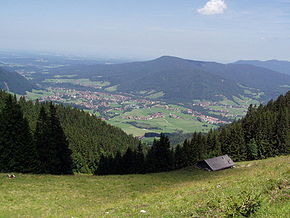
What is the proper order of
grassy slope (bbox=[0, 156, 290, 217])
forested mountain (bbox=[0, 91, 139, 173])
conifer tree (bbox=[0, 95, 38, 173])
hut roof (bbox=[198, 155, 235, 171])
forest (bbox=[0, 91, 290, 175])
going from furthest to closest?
hut roof (bbox=[198, 155, 235, 171]), forested mountain (bbox=[0, 91, 139, 173]), forest (bbox=[0, 91, 290, 175]), conifer tree (bbox=[0, 95, 38, 173]), grassy slope (bbox=[0, 156, 290, 217])

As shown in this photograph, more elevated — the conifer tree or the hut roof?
the conifer tree

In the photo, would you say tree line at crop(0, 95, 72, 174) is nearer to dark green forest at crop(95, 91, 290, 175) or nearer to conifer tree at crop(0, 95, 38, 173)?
conifer tree at crop(0, 95, 38, 173)

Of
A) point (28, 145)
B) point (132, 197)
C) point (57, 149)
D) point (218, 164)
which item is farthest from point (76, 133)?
point (132, 197)

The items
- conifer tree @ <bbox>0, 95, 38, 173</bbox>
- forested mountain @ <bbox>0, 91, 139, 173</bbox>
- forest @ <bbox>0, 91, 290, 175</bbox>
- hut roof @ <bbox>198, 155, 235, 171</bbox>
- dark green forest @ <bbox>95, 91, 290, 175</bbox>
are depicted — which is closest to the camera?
conifer tree @ <bbox>0, 95, 38, 173</bbox>

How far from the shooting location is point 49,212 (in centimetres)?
2183

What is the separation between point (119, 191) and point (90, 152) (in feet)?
177

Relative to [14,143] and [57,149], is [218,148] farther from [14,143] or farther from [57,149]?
[14,143]

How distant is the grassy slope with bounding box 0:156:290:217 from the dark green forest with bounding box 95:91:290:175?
3071cm

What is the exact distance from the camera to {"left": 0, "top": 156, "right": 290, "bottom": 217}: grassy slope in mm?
14648

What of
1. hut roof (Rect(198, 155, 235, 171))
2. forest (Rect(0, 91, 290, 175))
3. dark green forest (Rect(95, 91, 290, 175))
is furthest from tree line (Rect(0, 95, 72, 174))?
hut roof (Rect(198, 155, 235, 171))

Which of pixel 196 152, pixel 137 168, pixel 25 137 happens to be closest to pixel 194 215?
pixel 25 137

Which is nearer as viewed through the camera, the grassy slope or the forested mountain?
the grassy slope

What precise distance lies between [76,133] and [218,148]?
51799mm

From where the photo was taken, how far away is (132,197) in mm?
27203
